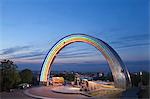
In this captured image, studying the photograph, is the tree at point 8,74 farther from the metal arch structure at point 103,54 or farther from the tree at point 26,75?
the tree at point 26,75

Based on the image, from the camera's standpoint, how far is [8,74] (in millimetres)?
14734

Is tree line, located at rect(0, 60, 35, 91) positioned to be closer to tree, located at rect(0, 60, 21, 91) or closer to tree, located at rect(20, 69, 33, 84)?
tree, located at rect(0, 60, 21, 91)

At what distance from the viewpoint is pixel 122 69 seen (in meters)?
13.0

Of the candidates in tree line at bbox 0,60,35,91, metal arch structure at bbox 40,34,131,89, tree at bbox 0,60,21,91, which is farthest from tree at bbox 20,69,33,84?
tree at bbox 0,60,21,91

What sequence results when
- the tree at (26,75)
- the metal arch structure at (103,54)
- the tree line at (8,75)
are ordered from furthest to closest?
the tree at (26,75), the tree line at (8,75), the metal arch structure at (103,54)

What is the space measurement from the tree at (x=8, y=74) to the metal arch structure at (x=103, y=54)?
2560 mm

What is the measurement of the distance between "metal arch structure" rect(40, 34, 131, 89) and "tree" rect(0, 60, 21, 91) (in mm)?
2560

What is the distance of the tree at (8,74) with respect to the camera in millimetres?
14523

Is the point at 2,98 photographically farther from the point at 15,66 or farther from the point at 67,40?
the point at 67,40

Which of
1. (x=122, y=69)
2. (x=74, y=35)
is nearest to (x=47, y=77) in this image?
(x=74, y=35)

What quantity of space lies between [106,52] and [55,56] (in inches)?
190

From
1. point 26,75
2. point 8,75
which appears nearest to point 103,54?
point 8,75

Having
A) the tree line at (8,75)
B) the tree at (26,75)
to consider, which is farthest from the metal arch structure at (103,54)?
the tree line at (8,75)

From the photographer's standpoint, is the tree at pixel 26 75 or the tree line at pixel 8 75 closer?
the tree line at pixel 8 75
